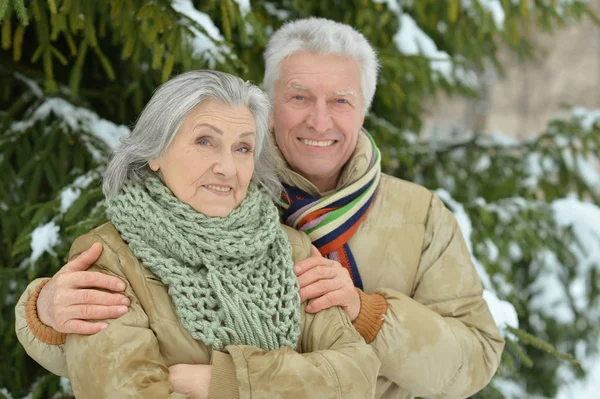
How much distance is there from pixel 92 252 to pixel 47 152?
4.30ft

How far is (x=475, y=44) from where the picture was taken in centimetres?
405

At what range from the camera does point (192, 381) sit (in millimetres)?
1639

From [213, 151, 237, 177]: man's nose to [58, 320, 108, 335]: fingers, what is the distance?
0.50m

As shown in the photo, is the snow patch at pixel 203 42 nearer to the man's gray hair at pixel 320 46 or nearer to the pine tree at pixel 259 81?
the pine tree at pixel 259 81

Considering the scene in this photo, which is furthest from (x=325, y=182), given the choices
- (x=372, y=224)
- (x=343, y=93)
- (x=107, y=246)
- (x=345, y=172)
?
(x=107, y=246)

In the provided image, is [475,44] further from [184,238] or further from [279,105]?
[184,238]

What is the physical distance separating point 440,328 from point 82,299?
114 centimetres

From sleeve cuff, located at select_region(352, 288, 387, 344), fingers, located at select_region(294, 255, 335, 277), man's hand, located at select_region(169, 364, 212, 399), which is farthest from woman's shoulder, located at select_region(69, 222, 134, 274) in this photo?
sleeve cuff, located at select_region(352, 288, 387, 344)

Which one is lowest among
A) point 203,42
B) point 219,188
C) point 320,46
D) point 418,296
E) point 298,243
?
point 418,296

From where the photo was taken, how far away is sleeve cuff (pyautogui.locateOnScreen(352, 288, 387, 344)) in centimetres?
199

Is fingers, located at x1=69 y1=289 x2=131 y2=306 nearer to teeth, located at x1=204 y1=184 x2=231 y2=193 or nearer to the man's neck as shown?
teeth, located at x1=204 y1=184 x2=231 y2=193

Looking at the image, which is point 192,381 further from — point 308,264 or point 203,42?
point 203,42

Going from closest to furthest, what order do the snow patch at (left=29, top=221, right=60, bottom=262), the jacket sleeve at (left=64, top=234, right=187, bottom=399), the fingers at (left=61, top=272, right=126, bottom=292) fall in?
the jacket sleeve at (left=64, top=234, right=187, bottom=399) → the fingers at (left=61, top=272, right=126, bottom=292) → the snow patch at (left=29, top=221, right=60, bottom=262)

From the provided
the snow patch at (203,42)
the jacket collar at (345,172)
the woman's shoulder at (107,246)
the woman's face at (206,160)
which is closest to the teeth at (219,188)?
the woman's face at (206,160)
